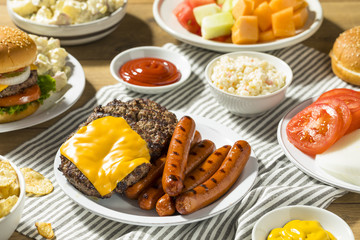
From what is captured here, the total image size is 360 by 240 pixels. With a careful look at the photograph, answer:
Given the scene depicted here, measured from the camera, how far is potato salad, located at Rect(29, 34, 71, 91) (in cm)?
369

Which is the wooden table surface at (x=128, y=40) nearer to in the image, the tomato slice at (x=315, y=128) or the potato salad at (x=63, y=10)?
the potato salad at (x=63, y=10)

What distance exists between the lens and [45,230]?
2.63 m

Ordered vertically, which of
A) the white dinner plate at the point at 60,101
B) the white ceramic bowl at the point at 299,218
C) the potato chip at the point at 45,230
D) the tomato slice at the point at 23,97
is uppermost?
the tomato slice at the point at 23,97

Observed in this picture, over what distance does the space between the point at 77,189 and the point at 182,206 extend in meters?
0.61

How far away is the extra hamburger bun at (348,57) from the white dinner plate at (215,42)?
321 millimetres

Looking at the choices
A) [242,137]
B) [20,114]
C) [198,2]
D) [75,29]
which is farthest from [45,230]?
[198,2]

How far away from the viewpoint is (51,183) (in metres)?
3.02

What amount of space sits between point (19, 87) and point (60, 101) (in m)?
0.32

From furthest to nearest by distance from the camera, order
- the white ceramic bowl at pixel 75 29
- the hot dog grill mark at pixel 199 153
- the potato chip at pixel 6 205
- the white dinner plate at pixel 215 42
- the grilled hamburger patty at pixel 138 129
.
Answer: the white ceramic bowl at pixel 75 29
the white dinner plate at pixel 215 42
the hot dog grill mark at pixel 199 153
the grilled hamburger patty at pixel 138 129
the potato chip at pixel 6 205

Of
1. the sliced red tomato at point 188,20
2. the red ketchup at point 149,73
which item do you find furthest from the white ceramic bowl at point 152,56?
the sliced red tomato at point 188,20

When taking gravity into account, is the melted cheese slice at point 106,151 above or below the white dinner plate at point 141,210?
above

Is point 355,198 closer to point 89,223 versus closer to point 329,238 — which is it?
point 329,238

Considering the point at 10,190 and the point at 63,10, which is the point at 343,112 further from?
the point at 63,10

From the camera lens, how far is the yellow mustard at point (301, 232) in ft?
7.69
